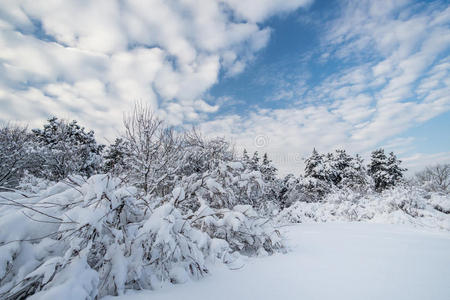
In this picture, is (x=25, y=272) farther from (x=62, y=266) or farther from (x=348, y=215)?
(x=348, y=215)

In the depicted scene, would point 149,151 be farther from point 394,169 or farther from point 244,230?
point 394,169

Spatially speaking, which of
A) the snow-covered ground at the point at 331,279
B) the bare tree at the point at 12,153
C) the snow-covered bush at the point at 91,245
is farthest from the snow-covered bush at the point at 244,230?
A: the bare tree at the point at 12,153

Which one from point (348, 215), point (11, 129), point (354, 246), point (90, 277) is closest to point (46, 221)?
point (90, 277)

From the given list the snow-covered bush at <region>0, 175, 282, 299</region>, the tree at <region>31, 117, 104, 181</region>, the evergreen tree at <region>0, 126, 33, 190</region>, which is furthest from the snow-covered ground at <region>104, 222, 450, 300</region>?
the evergreen tree at <region>0, 126, 33, 190</region>

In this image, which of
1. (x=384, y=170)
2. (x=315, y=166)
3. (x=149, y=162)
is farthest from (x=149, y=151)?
(x=384, y=170)

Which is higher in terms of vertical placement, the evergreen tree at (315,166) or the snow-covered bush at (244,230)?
the evergreen tree at (315,166)

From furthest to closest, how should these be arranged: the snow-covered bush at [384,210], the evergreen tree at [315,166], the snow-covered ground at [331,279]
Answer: the evergreen tree at [315,166] < the snow-covered bush at [384,210] < the snow-covered ground at [331,279]

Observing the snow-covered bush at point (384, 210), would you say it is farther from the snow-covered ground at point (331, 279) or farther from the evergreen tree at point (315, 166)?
the evergreen tree at point (315, 166)

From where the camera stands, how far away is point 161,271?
5.80 feet

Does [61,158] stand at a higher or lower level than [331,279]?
higher

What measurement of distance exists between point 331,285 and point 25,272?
2.40 m

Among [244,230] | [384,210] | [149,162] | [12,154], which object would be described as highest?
[12,154]

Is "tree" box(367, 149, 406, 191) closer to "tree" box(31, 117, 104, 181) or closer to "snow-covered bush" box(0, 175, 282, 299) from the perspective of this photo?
"snow-covered bush" box(0, 175, 282, 299)

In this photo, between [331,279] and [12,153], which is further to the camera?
[12,153]
